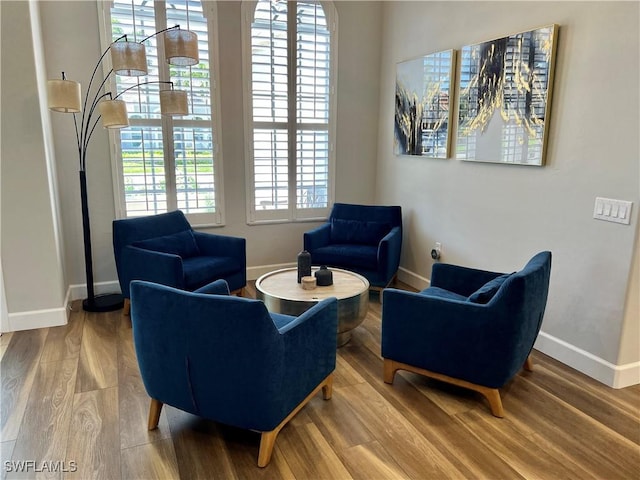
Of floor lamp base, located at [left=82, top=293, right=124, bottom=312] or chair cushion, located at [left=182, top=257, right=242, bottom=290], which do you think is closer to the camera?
chair cushion, located at [left=182, top=257, right=242, bottom=290]

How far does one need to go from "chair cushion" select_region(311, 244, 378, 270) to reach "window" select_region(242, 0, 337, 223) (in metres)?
0.82

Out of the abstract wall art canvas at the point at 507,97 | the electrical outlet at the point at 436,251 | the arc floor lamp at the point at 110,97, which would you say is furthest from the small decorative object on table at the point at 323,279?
the arc floor lamp at the point at 110,97

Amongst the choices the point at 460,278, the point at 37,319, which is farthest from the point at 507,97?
the point at 37,319

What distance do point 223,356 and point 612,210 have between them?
2.39 metres

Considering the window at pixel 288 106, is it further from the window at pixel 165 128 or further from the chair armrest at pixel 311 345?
the chair armrest at pixel 311 345

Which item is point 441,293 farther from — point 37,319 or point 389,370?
point 37,319

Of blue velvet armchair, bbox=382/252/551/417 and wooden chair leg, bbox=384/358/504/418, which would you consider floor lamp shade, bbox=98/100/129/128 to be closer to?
blue velvet armchair, bbox=382/252/551/417

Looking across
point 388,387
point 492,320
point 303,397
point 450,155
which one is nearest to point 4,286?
point 303,397

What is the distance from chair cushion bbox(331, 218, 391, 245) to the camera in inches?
181

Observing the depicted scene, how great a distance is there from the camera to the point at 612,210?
2713 millimetres

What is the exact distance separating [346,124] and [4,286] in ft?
11.7

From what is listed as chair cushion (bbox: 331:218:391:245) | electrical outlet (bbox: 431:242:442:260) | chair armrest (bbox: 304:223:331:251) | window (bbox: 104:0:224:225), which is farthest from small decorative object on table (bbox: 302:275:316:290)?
window (bbox: 104:0:224:225)

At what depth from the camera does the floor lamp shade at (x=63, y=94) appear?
10.7 ft

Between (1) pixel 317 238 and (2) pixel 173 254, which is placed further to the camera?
(1) pixel 317 238
